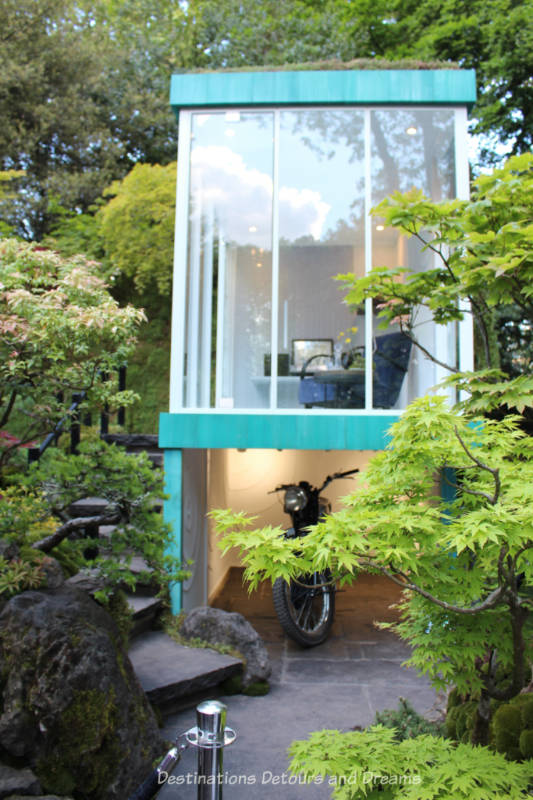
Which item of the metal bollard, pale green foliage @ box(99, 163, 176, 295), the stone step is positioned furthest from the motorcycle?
pale green foliage @ box(99, 163, 176, 295)

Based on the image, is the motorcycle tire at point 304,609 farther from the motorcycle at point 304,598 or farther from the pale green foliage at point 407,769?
the pale green foliage at point 407,769

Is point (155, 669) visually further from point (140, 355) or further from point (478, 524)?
point (140, 355)

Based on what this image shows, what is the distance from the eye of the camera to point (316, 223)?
5.12 metres

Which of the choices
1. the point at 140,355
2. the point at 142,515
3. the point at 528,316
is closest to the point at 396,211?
the point at 528,316

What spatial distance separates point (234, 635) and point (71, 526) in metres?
1.71

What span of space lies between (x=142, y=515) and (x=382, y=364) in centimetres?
252

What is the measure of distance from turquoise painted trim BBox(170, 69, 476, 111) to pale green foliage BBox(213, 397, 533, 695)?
146 inches

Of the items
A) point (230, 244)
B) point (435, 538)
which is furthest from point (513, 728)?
point (230, 244)

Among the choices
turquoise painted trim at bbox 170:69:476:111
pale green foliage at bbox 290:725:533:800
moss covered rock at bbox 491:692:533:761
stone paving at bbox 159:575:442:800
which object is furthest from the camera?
turquoise painted trim at bbox 170:69:476:111

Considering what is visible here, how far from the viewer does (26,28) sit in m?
9.90

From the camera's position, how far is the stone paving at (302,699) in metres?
3.00

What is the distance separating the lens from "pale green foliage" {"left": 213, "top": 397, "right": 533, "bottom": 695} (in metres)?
1.69

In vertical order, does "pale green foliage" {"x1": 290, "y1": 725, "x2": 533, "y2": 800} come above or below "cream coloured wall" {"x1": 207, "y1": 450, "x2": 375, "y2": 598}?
below

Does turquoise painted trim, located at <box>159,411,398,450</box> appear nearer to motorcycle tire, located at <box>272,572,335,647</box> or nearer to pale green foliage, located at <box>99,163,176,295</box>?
motorcycle tire, located at <box>272,572,335,647</box>
